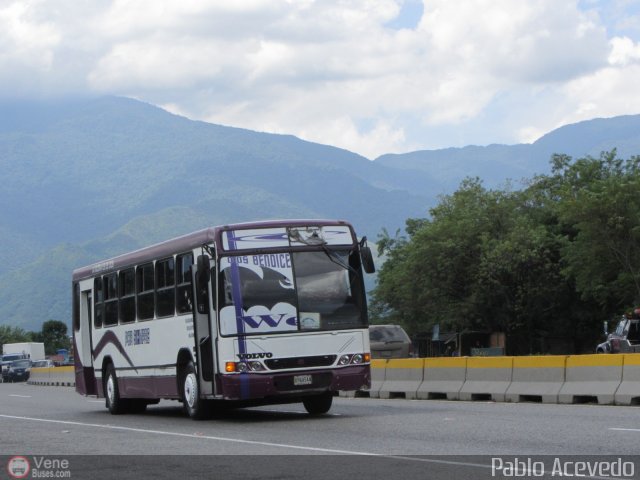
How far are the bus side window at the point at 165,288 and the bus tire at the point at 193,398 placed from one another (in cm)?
110

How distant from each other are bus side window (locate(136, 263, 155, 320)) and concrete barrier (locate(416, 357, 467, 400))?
6498 millimetres

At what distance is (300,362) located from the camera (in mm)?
18578

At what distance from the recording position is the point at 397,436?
14938 mm

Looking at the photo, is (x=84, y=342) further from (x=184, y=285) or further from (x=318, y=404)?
(x=318, y=404)

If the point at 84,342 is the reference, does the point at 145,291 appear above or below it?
above

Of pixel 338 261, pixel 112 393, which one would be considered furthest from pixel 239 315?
pixel 112 393

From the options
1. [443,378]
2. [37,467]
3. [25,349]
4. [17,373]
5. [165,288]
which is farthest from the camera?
[25,349]

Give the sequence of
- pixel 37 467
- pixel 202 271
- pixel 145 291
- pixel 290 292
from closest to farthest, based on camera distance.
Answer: pixel 37 467 < pixel 290 292 < pixel 202 271 < pixel 145 291

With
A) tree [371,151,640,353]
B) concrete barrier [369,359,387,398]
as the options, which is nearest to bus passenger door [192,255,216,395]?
concrete barrier [369,359,387,398]

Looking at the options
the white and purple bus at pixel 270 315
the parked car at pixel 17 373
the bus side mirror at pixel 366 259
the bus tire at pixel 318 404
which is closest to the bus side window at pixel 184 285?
the white and purple bus at pixel 270 315

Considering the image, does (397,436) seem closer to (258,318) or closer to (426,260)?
(258,318)

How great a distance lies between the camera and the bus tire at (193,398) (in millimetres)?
19391

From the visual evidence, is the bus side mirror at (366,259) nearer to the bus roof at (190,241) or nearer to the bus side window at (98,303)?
the bus roof at (190,241)

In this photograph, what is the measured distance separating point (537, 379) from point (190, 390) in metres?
6.40
